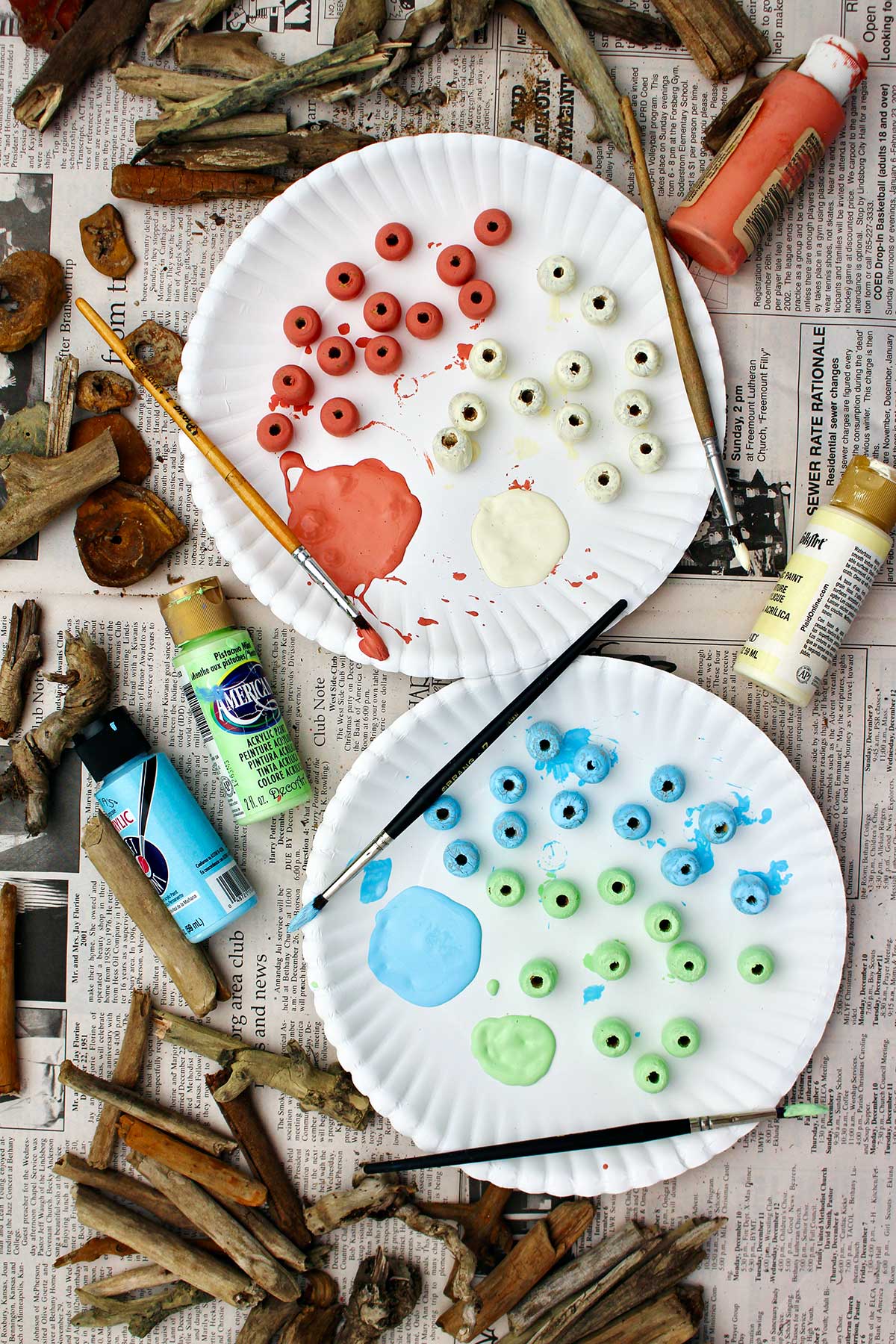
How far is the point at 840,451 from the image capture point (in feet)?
2.93

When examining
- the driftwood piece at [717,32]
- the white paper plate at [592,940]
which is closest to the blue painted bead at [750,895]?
the white paper plate at [592,940]

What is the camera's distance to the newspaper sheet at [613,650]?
2.91 ft

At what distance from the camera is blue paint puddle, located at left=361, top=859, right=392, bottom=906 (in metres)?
0.87

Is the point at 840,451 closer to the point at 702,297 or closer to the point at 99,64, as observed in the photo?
the point at 702,297

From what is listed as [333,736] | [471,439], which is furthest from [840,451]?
[333,736]

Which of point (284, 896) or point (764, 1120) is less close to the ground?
point (284, 896)

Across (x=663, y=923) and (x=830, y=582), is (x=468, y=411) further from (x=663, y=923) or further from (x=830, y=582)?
(x=663, y=923)

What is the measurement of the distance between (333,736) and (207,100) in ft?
2.04

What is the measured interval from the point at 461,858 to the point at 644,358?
0.49 metres

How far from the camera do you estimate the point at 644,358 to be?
84 cm

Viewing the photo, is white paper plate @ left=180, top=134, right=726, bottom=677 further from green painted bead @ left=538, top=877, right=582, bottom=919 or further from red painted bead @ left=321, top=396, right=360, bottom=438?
green painted bead @ left=538, top=877, right=582, bottom=919

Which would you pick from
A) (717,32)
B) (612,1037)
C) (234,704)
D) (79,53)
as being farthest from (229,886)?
(717,32)

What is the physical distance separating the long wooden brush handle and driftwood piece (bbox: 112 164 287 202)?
1.13 feet

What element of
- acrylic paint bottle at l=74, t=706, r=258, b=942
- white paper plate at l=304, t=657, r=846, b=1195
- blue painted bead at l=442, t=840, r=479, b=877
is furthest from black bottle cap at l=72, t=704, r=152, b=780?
blue painted bead at l=442, t=840, r=479, b=877
